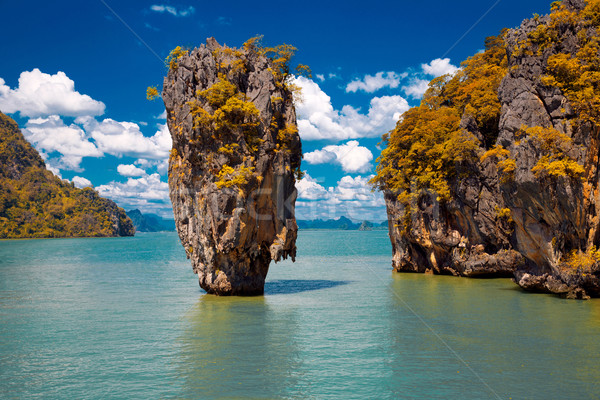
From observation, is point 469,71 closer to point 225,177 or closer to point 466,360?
point 225,177

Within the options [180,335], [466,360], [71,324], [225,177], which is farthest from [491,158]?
[71,324]

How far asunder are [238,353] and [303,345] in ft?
9.64

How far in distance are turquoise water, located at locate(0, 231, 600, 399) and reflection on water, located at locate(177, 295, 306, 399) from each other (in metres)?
0.06

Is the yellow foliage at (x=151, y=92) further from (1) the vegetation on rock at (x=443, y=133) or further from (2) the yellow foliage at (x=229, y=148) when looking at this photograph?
(1) the vegetation on rock at (x=443, y=133)

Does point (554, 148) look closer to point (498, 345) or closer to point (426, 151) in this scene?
point (498, 345)

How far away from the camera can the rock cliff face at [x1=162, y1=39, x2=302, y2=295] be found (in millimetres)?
29344

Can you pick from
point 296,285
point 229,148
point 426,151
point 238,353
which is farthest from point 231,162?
point 426,151

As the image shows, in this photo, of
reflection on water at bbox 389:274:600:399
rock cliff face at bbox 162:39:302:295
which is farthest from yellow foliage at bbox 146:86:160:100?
reflection on water at bbox 389:274:600:399

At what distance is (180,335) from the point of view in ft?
70.9

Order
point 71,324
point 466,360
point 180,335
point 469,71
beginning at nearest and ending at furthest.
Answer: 1. point 466,360
2. point 180,335
3. point 71,324
4. point 469,71

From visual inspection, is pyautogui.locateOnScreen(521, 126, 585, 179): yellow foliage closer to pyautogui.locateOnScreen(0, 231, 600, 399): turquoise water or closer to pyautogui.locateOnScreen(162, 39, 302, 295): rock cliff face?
pyautogui.locateOnScreen(0, 231, 600, 399): turquoise water

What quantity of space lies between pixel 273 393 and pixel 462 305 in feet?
58.8

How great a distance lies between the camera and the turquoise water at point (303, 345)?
47.9 ft

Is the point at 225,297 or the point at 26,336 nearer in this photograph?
the point at 26,336
